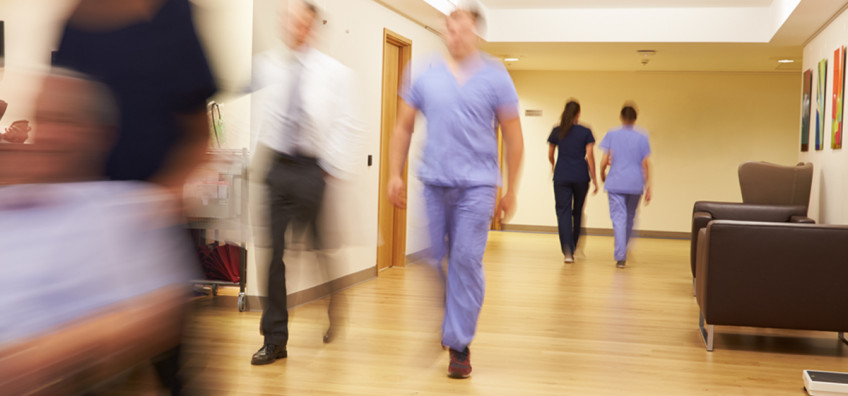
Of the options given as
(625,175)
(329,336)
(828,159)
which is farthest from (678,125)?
(329,336)

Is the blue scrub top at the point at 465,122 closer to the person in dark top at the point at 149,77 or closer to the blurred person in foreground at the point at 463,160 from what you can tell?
the blurred person in foreground at the point at 463,160

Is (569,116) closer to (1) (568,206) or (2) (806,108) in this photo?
(1) (568,206)

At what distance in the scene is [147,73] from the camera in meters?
1.41

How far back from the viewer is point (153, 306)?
124 centimetres

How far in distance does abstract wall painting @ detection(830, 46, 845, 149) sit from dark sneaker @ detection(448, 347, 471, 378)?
4366mm

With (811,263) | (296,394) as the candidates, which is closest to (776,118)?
(811,263)

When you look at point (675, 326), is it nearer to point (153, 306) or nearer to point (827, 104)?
point (827, 104)

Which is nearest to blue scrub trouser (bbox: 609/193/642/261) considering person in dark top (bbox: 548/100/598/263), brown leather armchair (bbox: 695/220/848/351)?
person in dark top (bbox: 548/100/598/263)

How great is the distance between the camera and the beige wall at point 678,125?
11.7 meters

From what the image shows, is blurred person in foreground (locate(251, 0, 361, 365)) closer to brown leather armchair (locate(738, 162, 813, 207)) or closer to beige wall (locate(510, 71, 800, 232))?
brown leather armchair (locate(738, 162, 813, 207))

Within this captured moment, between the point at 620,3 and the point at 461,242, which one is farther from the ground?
the point at 620,3

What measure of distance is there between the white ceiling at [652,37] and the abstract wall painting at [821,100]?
0.42 m

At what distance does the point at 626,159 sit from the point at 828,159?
1770 mm

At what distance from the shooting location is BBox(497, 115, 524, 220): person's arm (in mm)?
3498
